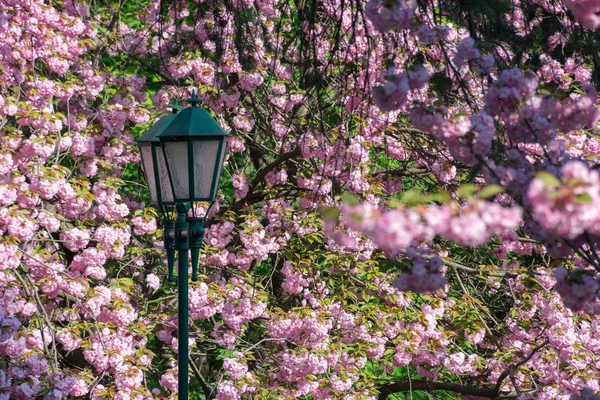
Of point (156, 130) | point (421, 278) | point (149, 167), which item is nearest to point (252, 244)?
point (149, 167)

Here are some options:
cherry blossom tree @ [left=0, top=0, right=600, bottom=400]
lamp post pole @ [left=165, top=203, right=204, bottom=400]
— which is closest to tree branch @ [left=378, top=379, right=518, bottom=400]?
cherry blossom tree @ [left=0, top=0, right=600, bottom=400]

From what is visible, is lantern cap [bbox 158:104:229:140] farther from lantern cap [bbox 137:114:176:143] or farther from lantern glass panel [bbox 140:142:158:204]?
lantern glass panel [bbox 140:142:158:204]

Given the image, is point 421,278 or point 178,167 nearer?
point 421,278

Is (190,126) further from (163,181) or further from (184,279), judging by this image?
(184,279)

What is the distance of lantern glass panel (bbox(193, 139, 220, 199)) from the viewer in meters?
4.05

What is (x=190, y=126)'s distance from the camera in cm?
405

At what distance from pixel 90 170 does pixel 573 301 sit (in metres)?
4.32

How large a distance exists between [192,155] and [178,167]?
0.09 metres

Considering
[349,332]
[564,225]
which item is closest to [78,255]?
[349,332]

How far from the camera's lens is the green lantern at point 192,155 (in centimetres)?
402

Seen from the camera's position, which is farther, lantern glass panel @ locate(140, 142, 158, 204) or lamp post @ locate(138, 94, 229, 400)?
lantern glass panel @ locate(140, 142, 158, 204)

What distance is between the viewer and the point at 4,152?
17.4 ft

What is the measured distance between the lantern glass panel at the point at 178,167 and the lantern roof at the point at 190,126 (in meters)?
0.05

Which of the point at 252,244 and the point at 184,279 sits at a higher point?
the point at 184,279
